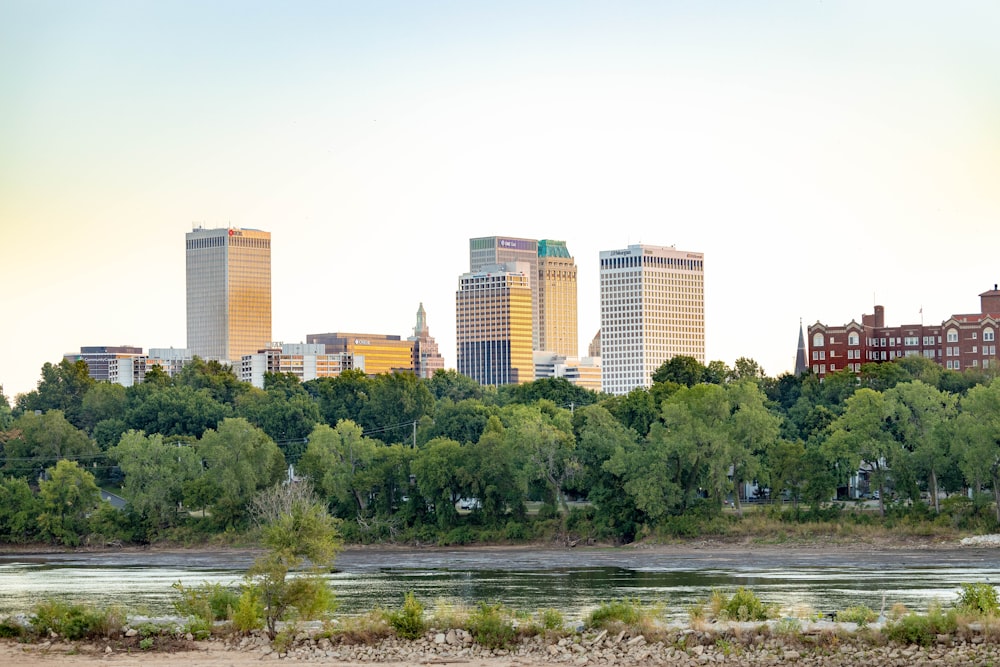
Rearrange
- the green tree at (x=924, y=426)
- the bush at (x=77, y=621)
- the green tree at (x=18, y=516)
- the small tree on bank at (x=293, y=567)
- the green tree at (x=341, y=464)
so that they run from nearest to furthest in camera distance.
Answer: the small tree on bank at (x=293, y=567), the bush at (x=77, y=621), the green tree at (x=924, y=426), the green tree at (x=341, y=464), the green tree at (x=18, y=516)

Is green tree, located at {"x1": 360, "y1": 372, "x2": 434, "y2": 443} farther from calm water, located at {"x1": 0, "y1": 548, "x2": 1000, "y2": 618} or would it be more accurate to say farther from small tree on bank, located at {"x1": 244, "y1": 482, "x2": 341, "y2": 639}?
small tree on bank, located at {"x1": 244, "y1": 482, "x2": 341, "y2": 639}

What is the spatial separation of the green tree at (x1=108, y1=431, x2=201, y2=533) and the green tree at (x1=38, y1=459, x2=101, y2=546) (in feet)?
11.0

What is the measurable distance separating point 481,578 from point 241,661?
122 feet

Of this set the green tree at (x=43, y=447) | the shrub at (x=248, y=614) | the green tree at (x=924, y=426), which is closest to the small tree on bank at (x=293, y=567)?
the shrub at (x=248, y=614)

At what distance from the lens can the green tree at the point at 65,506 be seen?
119 metres

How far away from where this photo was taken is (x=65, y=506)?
120 meters

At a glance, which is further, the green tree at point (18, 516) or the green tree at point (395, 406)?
the green tree at point (395, 406)

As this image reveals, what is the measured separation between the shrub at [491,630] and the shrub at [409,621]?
1698mm

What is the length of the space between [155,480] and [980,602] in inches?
3214

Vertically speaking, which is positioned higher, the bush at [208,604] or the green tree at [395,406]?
the green tree at [395,406]

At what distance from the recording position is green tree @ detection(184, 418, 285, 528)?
117062mm

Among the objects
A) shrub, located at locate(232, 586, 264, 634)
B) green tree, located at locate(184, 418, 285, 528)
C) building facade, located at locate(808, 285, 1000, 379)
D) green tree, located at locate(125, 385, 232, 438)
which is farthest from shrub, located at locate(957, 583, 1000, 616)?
building facade, located at locate(808, 285, 1000, 379)

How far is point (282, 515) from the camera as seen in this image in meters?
54.7

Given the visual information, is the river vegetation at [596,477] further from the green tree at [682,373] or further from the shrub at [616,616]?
the shrub at [616,616]
